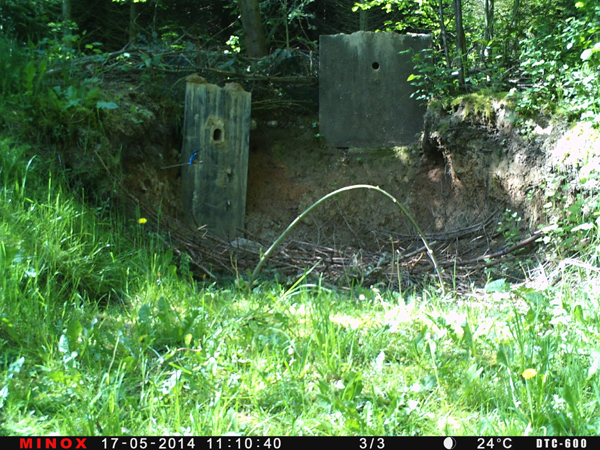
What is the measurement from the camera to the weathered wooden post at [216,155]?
5.27 meters

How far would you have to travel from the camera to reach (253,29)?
741 centimetres

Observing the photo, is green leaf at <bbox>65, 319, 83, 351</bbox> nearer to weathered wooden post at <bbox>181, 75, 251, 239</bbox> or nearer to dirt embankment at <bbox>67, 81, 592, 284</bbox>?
dirt embankment at <bbox>67, 81, 592, 284</bbox>

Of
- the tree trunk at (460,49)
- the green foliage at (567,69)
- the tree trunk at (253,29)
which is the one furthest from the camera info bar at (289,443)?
the tree trunk at (253,29)

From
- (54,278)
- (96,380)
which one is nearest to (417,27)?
(54,278)

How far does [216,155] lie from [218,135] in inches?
10.0

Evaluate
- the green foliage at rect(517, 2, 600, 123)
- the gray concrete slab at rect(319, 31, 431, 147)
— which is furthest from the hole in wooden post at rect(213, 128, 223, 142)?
Result: the green foliage at rect(517, 2, 600, 123)

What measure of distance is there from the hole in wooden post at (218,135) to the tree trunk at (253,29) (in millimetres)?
2519

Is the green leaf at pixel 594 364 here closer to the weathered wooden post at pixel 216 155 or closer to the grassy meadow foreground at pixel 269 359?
the grassy meadow foreground at pixel 269 359

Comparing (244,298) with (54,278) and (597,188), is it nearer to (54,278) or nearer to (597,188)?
(54,278)

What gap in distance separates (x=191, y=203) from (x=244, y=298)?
252 cm

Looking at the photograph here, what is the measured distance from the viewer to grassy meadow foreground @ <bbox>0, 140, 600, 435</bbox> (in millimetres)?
1632

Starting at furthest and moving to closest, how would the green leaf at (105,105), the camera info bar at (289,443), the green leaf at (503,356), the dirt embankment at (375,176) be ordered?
1. the dirt embankment at (375,176)
2. the green leaf at (105,105)
3. the green leaf at (503,356)
4. the camera info bar at (289,443)

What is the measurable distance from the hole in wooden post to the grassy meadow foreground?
8.70ft

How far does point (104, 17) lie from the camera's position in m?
9.48
